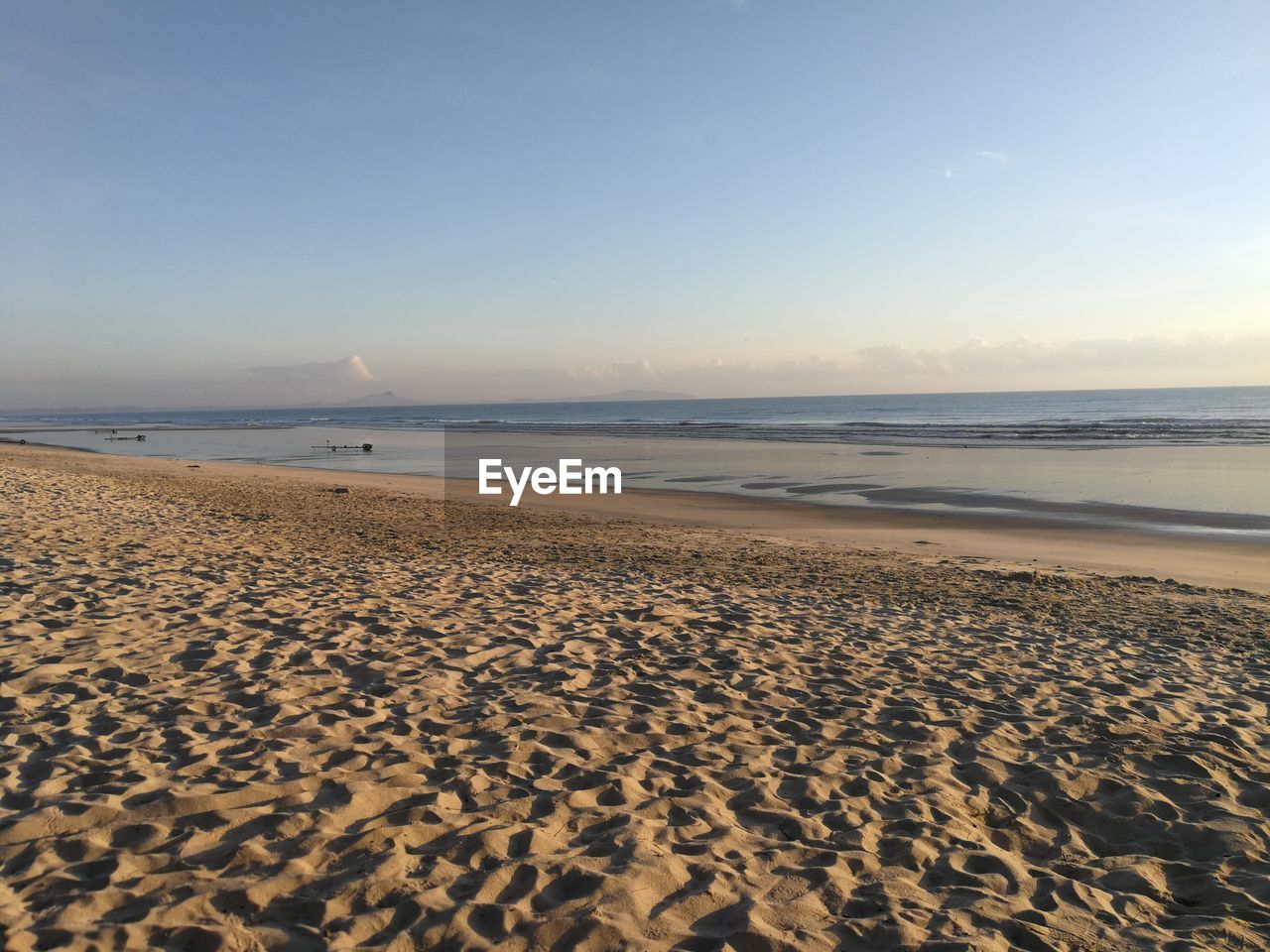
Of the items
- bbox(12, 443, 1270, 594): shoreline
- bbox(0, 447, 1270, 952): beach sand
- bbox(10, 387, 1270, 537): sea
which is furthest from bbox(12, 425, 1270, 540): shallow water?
bbox(0, 447, 1270, 952): beach sand

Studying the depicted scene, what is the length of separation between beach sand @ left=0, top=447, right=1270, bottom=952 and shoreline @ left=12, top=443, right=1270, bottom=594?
257 cm

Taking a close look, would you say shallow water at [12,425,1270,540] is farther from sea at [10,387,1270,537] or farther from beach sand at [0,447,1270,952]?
beach sand at [0,447,1270,952]

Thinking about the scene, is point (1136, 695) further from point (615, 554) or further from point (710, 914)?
point (615, 554)

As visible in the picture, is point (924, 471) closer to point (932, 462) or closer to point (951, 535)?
point (932, 462)

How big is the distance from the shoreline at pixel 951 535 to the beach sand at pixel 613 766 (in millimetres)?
2569

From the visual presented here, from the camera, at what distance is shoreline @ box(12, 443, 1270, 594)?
36.2 ft

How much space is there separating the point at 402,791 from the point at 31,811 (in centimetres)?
162

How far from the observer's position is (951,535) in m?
14.1

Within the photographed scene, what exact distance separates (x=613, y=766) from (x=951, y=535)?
37.8 feet

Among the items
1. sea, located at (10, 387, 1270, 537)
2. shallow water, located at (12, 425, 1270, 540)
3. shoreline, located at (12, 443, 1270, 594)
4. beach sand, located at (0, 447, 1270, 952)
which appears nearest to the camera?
beach sand, located at (0, 447, 1270, 952)

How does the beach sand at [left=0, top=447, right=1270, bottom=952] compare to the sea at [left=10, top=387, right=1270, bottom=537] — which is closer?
the beach sand at [left=0, top=447, right=1270, bottom=952]

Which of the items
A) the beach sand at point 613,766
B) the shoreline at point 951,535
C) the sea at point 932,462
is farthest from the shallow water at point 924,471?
the beach sand at point 613,766

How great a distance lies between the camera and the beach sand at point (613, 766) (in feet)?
9.98

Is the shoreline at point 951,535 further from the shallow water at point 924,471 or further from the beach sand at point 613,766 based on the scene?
the beach sand at point 613,766
